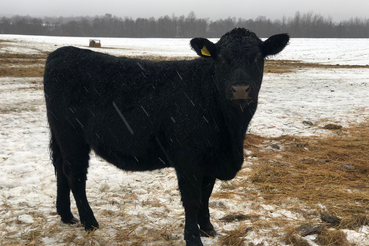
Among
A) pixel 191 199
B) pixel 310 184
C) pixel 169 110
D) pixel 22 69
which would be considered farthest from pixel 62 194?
pixel 22 69

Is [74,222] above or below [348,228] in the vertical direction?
below

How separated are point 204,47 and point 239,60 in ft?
1.36

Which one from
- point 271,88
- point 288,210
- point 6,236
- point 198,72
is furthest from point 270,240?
point 271,88

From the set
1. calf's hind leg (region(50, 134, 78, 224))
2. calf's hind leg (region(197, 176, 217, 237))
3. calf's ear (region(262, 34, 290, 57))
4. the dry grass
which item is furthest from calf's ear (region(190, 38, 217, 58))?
the dry grass

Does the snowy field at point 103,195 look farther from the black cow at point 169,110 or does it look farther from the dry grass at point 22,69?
the dry grass at point 22,69

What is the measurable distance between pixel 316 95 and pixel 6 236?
11167 millimetres

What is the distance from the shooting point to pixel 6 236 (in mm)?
3203

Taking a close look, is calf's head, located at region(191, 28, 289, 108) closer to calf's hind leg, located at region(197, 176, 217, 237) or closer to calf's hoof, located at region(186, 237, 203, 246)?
calf's hind leg, located at region(197, 176, 217, 237)

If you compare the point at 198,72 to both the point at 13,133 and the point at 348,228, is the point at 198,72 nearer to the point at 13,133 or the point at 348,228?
the point at 348,228

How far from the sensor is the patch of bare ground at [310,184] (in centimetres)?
336

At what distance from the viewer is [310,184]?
4.44 meters

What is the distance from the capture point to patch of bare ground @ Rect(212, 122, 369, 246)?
11.0 ft

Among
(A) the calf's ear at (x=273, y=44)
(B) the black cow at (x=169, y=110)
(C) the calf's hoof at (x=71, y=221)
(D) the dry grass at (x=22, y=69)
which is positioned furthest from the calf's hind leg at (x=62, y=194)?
(D) the dry grass at (x=22, y=69)

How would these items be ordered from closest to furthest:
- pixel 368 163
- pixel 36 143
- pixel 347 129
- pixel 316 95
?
pixel 368 163 → pixel 36 143 → pixel 347 129 → pixel 316 95
